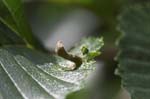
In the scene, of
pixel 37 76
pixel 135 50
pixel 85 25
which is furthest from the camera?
pixel 85 25

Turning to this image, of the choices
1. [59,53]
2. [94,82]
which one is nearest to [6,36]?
[59,53]

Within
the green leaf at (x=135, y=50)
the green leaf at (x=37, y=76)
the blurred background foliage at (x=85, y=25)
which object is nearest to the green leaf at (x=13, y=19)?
the green leaf at (x=37, y=76)

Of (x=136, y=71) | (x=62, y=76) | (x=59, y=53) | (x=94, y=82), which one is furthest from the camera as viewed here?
(x=94, y=82)

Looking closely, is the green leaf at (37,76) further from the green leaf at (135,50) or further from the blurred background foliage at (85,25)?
the blurred background foliage at (85,25)

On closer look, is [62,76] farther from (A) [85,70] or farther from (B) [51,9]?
(B) [51,9]

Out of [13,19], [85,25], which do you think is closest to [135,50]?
[13,19]

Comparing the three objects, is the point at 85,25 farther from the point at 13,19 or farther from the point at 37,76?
the point at 37,76
